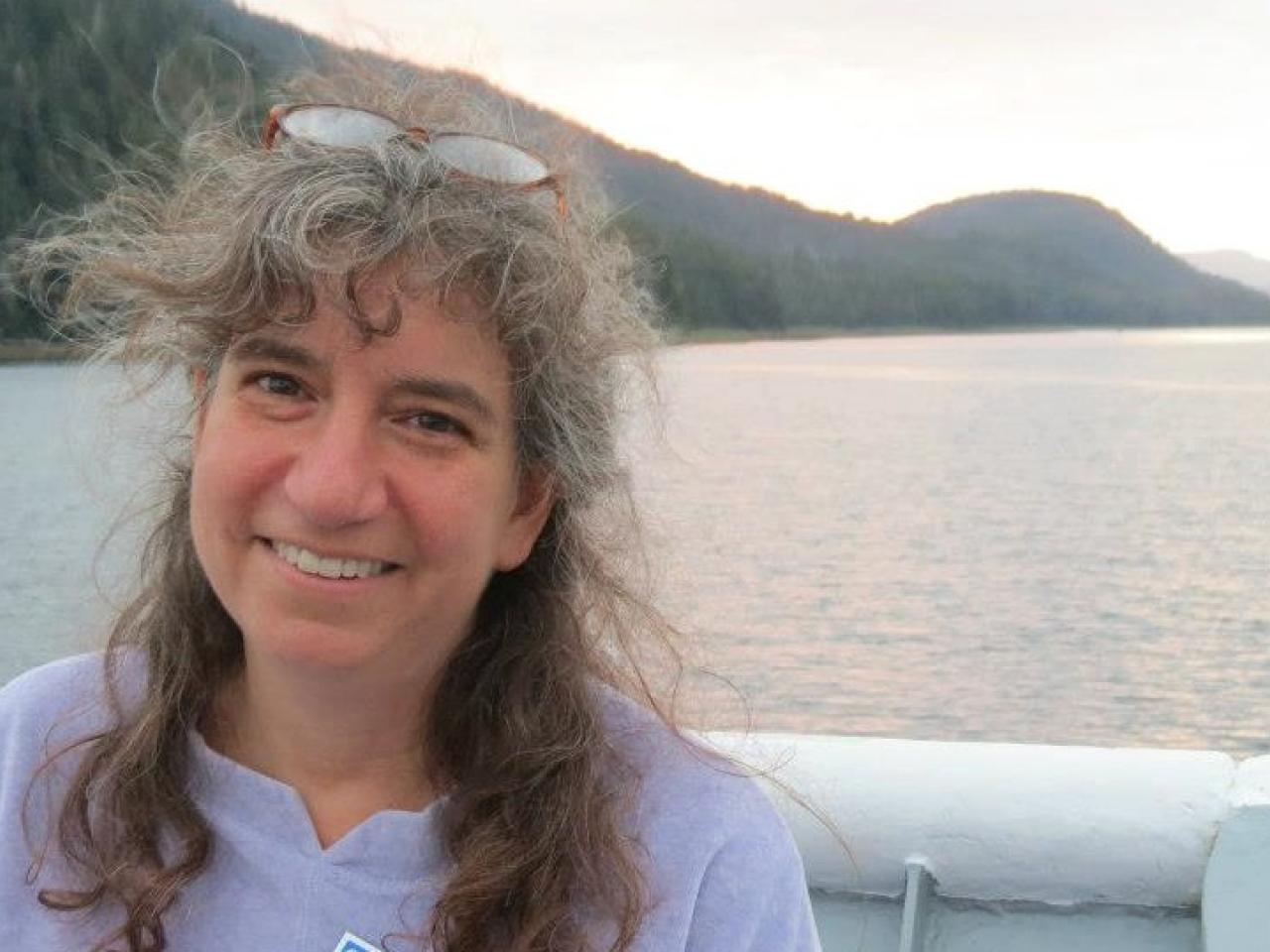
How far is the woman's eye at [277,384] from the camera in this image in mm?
1036

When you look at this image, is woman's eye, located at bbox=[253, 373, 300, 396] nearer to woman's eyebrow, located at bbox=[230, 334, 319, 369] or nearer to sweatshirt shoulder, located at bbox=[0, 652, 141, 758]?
woman's eyebrow, located at bbox=[230, 334, 319, 369]

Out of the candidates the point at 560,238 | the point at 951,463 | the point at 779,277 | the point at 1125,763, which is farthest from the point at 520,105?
the point at 951,463

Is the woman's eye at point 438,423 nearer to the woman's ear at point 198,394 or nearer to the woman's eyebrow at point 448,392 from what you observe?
the woman's eyebrow at point 448,392

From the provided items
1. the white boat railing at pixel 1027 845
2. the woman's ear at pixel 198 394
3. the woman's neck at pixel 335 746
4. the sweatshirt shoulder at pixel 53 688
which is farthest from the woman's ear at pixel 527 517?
the white boat railing at pixel 1027 845

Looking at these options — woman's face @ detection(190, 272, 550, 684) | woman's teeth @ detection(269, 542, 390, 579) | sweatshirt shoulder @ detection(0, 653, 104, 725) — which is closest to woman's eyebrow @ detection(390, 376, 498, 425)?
woman's face @ detection(190, 272, 550, 684)

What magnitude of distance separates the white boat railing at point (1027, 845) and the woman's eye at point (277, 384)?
76cm

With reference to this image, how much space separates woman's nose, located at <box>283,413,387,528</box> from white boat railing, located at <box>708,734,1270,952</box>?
728 mm

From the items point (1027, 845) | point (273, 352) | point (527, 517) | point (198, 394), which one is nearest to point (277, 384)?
point (273, 352)

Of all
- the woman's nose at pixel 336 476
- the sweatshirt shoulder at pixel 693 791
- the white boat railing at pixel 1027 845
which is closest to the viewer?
the woman's nose at pixel 336 476

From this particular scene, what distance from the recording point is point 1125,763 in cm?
165

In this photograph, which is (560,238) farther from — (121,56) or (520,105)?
(121,56)

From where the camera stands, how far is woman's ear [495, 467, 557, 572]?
3.78 feet

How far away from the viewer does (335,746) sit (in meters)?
1.13

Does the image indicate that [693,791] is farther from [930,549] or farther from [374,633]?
[930,549]
